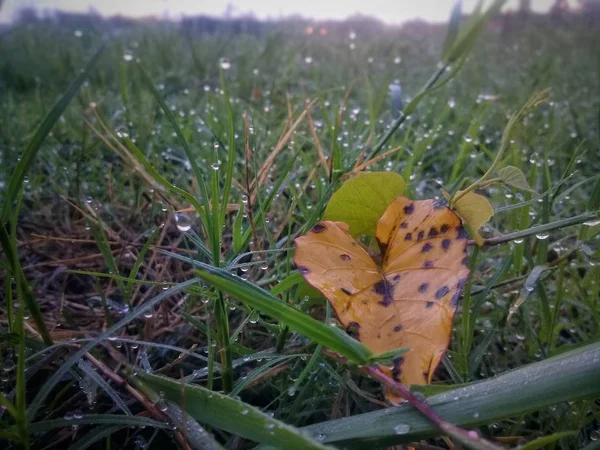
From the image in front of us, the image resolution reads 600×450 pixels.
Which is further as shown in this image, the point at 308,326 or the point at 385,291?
the point at 385,291

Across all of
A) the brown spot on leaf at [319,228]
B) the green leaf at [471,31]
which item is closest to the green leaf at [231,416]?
the brown spot on leaf at [319,228]

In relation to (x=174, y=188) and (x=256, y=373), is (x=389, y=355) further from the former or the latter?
(x=174, y=188)

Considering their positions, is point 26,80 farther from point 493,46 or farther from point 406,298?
point 493,46

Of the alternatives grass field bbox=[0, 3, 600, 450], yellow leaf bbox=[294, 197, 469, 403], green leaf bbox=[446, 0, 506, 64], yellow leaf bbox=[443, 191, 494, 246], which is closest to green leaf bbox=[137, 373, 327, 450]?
grass field bbox=[0, 3, 600, 450]

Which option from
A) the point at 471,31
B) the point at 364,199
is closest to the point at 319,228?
the point at 364,199

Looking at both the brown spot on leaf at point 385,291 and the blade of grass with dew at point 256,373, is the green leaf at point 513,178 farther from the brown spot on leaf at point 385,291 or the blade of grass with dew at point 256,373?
the blade of grass with dew at point 256,373

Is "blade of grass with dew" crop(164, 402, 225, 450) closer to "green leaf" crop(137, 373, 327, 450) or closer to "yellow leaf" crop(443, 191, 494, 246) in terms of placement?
"green leaf" crop(137, 373, 327, 450)
